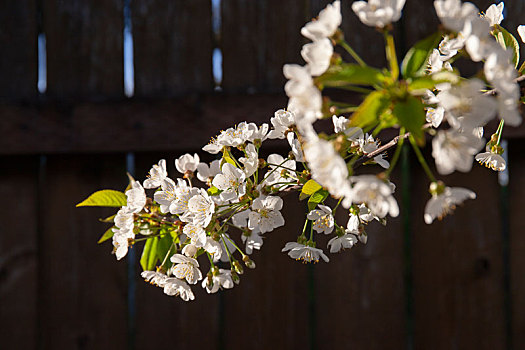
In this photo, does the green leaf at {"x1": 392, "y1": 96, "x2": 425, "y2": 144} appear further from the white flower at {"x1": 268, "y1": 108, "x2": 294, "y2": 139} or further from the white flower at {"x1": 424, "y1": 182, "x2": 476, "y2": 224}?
the white flower at {"x1": 268, "y1": 108, "x2": 294, "y2": 139}

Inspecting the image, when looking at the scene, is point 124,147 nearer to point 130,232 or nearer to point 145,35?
point 145,35

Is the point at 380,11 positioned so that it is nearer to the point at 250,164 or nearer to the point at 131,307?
the point at 250,164

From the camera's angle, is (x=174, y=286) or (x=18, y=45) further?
(x=18, y=45)

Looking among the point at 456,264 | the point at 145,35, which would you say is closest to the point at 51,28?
the point at 145,35

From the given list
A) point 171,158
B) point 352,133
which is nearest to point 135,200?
point 352,133

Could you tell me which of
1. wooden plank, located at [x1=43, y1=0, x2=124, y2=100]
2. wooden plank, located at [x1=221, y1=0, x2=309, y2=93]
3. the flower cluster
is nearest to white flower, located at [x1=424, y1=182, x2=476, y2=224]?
the flower cluster

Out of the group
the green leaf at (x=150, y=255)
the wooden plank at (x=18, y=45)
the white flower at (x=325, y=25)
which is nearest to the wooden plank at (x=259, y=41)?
the wooden plank at (x=18, y=45)
